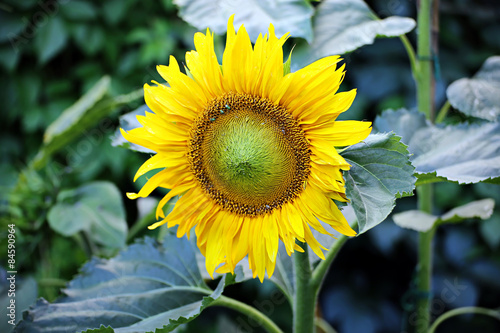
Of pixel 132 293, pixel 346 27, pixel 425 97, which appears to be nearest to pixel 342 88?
pixel 425 97

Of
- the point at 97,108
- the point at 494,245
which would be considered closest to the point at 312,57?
the point at 97,108

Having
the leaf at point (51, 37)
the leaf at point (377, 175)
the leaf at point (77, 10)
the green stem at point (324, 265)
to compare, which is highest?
the leaf at point (77, 10)

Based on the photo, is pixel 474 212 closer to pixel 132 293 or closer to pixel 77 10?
pixel 132 293

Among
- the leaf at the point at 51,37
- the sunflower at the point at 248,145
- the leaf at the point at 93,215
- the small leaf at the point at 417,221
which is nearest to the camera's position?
the sunflower at the point at 248,145

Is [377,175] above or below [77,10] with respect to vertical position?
below

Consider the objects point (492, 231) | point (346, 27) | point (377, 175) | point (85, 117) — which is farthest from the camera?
point (492, 231)

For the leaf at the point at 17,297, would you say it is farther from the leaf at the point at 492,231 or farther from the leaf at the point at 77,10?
the leaf at the point at 492,231

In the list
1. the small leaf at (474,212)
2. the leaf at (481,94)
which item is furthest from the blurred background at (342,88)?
the small leaf at (474,212)
